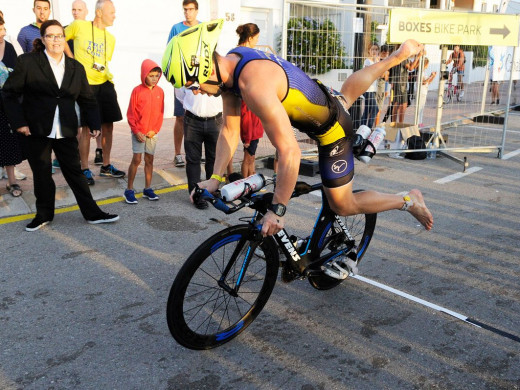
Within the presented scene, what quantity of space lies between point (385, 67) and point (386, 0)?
1773cm

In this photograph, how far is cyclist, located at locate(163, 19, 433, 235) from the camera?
2820mm

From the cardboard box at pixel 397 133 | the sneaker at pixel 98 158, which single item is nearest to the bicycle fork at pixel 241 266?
the sneaker at pixel 98 158

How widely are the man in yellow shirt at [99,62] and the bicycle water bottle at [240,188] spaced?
4120mm

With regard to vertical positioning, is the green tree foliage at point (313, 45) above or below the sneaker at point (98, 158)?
above

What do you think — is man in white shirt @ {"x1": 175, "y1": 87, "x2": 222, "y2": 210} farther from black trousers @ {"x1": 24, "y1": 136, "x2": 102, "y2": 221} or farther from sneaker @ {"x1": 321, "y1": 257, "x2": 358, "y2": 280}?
sneaker @ {"x1": 321, "y1": 257, "x2": 358, "y2": 280}

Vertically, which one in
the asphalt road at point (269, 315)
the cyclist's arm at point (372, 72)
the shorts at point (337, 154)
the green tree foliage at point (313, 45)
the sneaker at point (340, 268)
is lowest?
the asphalt road at point (269, 315)

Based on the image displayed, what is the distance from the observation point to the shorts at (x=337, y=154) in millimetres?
3443

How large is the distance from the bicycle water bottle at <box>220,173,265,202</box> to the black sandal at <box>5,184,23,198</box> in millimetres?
3931

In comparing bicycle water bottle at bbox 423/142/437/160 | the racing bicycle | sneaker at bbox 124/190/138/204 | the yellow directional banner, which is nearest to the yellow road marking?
sneaker at bbox 124/190/138/204

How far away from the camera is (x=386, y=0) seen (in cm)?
1991

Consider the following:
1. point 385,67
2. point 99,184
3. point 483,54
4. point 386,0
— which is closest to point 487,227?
point 385,67

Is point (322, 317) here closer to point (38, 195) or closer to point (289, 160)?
point (289, 160)

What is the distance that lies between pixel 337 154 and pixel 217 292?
121 cm

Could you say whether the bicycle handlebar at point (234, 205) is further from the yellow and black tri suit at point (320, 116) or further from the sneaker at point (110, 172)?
the sneaker at point (110, 172)
